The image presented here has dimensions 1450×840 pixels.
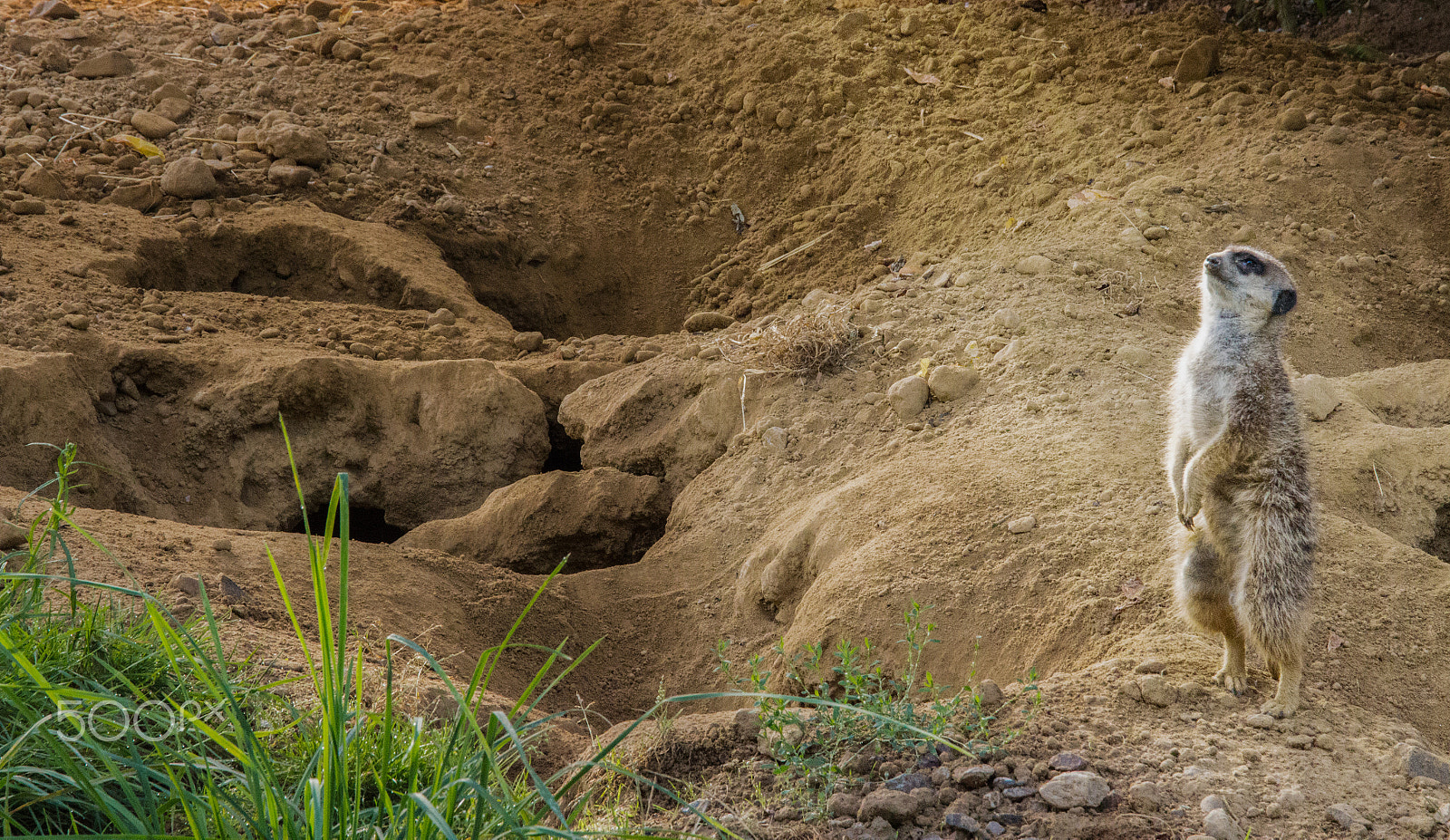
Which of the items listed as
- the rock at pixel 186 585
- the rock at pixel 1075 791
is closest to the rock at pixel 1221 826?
the rock at pixel 1075 791

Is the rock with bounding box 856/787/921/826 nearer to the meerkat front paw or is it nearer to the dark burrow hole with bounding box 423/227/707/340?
the meerkat front paw

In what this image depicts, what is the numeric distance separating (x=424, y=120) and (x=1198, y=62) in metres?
4.96

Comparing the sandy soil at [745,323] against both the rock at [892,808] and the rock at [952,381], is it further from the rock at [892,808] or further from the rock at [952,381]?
the rock at [892,808]

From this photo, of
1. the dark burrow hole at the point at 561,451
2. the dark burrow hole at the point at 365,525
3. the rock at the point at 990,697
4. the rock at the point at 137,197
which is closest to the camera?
the rock at the point at 990,697

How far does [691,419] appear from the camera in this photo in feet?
14.6

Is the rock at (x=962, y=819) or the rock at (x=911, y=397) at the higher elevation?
the rock at (x=962, y=819)

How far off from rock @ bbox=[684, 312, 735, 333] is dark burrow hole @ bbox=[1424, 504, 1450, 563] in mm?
3379

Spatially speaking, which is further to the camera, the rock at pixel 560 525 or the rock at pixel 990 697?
the rock at pixel 560 525

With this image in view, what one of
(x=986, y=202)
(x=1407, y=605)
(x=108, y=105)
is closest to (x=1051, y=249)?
(x=986, y=202)

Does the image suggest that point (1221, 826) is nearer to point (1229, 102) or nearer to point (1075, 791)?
point (1075, 791)

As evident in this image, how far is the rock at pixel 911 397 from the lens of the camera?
3.97 metres

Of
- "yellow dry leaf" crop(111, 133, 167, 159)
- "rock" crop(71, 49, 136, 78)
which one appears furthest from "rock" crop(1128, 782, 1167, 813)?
"rock" crop(71, 49, 136, 78)

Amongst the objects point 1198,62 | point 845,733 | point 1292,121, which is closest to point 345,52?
point 1198,62

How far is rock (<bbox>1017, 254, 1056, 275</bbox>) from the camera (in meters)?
4.40
